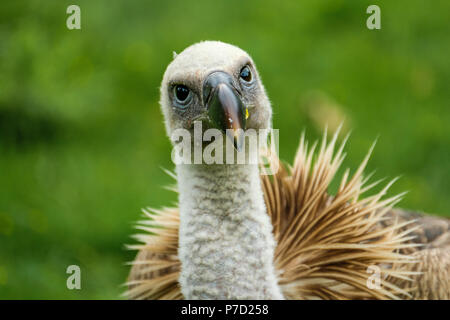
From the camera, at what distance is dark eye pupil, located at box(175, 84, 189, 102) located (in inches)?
80.6

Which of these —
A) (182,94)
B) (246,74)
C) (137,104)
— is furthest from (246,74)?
(137,104)

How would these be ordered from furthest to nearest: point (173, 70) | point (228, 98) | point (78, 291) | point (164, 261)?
1. point (78, 291)
2. point (164, 261)
3. point (173, 70)
4. point (228, 98)

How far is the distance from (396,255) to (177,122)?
79 cm

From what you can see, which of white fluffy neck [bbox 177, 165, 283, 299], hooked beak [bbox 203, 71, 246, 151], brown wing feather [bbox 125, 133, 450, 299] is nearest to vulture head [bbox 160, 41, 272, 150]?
hooked beak [bbox 203, 71, 246, 151]

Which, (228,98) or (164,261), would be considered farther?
(164,261)

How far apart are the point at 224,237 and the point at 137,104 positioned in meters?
2.81

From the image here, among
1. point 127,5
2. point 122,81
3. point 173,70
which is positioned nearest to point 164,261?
point 173,70

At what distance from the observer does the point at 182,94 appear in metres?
2.07

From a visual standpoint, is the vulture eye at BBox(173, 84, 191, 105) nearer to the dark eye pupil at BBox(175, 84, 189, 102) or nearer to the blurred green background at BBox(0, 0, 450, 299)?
the dark eye pupil at BBox(175, 84, 189, 102)

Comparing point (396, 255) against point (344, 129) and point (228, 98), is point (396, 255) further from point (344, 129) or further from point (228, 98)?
point (344, 129)

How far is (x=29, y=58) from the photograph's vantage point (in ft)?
14.0

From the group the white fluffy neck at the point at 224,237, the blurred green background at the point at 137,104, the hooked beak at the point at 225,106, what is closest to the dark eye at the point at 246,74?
the hooked beak at the point at 225,106

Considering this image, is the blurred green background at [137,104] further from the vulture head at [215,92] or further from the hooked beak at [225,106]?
the hooked beak at [225,106]
